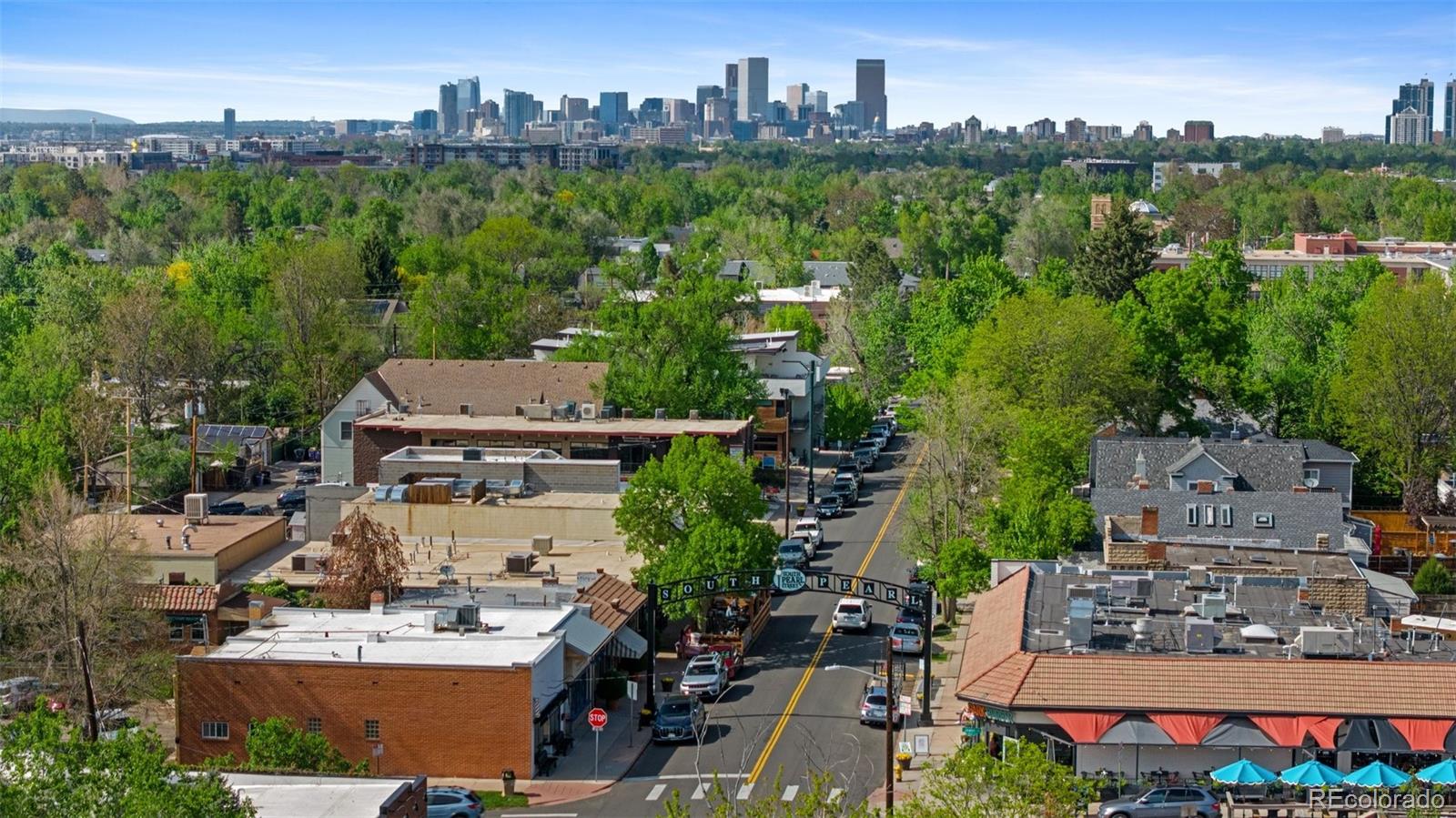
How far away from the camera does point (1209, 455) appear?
7056cm

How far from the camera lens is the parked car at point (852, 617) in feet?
200

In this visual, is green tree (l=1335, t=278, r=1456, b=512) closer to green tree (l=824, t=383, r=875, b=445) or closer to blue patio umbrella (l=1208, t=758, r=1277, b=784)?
green tree (l=824, t=383, r=875, b=445)

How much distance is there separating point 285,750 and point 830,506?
147ft

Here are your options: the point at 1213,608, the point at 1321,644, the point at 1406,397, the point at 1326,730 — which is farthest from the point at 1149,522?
the point at 1406,397

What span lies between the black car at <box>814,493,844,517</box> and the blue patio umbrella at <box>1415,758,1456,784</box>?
41019 mm

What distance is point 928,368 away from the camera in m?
98.7

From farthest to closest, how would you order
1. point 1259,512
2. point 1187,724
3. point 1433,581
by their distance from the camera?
point 1433,581, point 1259,512, point 1187,724

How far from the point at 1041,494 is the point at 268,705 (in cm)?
2904

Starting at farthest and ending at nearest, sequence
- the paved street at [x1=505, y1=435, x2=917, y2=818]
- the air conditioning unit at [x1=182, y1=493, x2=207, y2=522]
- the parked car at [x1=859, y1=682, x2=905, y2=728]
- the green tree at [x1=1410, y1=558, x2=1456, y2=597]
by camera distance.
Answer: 1. the air conditioning unit at [x1=182, y1=493, x2=207, y2=522]
2. the green tree at [x1=1410, y1=558, x2=1456, y2=597]
3. the parked car at [x1=859, y1=682, x2=905, y2=728]
4. the paved street at [x1=505, y1=435, x2=917, y2=818]

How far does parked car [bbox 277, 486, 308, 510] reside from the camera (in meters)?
83.0

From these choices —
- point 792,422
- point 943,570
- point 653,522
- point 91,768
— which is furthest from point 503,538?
point 91,768

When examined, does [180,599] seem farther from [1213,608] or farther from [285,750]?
[1213,608]

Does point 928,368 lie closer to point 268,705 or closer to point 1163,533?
point 1163,533

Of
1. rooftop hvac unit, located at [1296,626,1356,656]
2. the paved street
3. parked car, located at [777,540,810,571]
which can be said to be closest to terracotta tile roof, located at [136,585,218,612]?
the paved street
